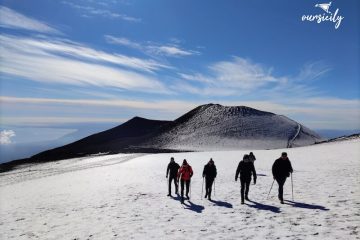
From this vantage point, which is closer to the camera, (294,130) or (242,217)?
(242,217)

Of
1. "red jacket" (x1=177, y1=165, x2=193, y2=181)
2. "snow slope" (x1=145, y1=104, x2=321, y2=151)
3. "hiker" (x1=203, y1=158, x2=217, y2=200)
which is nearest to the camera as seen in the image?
"hiker" (x1=203, y1=158, x2=217, y2=200)

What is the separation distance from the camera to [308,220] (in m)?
13.6

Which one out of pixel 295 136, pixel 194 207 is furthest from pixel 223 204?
pixel 295 136

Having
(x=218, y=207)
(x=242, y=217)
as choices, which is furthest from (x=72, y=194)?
(x=242, y=217)

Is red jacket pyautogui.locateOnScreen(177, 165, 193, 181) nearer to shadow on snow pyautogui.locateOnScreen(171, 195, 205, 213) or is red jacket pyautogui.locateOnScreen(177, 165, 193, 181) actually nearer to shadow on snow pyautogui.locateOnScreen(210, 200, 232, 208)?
shadow on snow pyautogui.locateOnScreen(171, 195, 205, 213)

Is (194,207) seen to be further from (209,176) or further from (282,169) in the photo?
(282,169)

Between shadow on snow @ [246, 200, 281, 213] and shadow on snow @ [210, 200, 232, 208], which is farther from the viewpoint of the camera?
shadow on snow @ [210, 200, 232, 208]

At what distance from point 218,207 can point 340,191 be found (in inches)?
262

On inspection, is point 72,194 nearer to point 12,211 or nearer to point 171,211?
point 12,211

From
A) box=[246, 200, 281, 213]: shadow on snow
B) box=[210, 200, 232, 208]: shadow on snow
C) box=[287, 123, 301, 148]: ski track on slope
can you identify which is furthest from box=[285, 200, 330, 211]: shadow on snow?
box=[287, 123, 301, 148]: ski track on slope

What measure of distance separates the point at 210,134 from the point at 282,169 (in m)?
118

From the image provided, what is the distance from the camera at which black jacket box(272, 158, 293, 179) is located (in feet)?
57.8

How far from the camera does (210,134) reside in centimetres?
13538

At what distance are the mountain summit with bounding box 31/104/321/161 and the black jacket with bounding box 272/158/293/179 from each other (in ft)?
312
